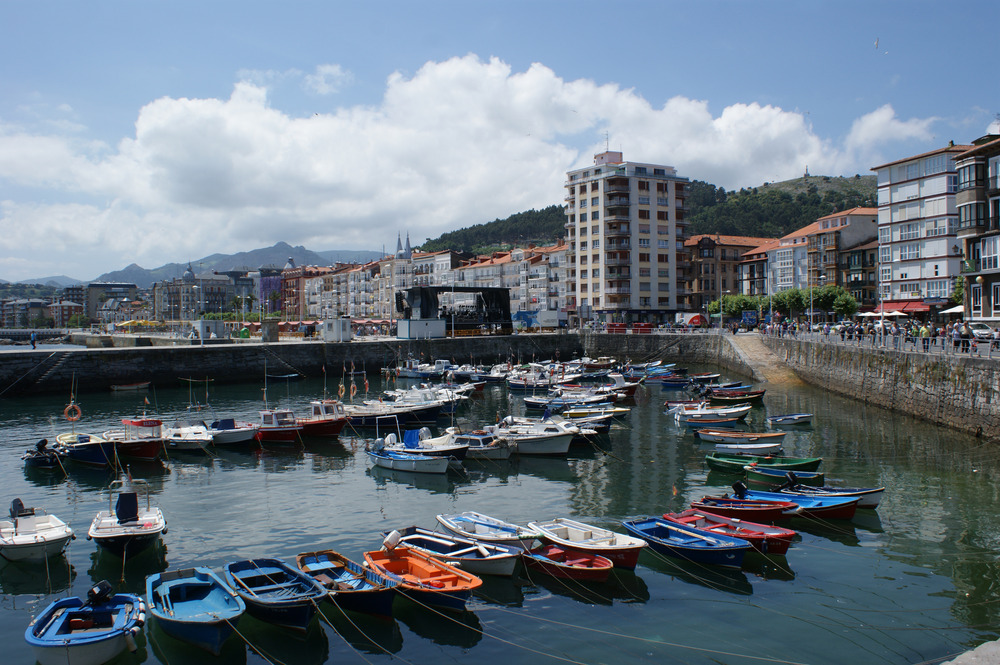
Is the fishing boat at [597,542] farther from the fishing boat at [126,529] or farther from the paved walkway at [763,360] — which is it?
the paved walkway at [763,360]

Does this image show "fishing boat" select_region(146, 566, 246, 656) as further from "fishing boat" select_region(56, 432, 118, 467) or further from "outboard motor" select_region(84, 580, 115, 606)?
"fishing boat" select_region(56, 432, 118, 467)

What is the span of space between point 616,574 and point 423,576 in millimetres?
5423

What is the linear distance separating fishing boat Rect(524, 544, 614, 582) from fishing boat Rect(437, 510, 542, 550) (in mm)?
554

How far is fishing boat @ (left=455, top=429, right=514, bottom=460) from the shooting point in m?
34.3

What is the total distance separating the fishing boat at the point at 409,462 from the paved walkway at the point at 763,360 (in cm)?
4141

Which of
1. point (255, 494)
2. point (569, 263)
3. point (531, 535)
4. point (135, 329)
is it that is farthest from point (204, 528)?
point (135, 329)

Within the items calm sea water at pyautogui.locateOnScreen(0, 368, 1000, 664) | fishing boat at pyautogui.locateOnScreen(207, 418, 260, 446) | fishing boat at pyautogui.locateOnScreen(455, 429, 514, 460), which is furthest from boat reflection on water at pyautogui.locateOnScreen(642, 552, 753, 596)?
fishing boat at pyautogui.locateOnScreen(207, 418, 260, 446)

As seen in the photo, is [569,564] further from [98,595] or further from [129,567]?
[129,567]

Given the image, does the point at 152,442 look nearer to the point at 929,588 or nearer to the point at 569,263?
the point at 929,588

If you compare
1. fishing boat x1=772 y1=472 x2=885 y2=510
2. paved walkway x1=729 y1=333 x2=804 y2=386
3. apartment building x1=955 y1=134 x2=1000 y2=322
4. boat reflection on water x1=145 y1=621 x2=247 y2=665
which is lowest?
boat reflection on water x1=145 y1=621 x2=247 y2=665

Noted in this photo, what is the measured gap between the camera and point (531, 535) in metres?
20.1

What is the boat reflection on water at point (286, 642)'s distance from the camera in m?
15.2

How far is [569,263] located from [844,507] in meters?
97.5

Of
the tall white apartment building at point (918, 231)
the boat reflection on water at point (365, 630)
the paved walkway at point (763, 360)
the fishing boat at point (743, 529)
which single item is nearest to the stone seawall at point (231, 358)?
the paved walkway at point (763, 360)
